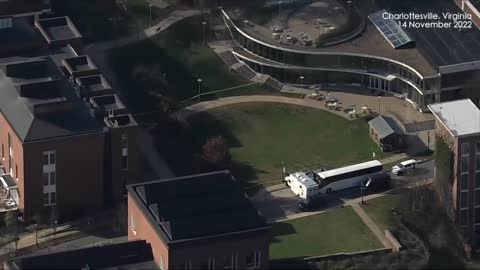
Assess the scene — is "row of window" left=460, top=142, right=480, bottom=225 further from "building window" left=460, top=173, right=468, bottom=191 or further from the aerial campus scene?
the aerial campus scene

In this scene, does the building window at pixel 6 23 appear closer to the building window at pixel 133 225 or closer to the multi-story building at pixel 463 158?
the building window at pixel 133 225

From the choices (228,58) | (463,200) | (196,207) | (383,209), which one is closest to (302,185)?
(383,209)

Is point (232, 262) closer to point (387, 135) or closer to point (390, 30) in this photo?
point (387, 135)

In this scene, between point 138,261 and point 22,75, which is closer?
point 138,261

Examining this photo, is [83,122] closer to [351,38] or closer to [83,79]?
[83,79]

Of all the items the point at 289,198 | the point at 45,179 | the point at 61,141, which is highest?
the point at 61,141

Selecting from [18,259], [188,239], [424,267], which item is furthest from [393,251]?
[18,259]

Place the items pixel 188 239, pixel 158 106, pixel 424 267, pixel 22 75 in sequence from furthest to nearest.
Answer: pixel 158 106
pixel 22 75
pixel 424 267
pixel 188 239

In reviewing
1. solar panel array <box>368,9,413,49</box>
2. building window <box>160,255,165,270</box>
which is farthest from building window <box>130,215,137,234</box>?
solar panel array <box>368,9,413,49</box>

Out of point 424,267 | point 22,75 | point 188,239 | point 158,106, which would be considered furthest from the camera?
point 158,106
